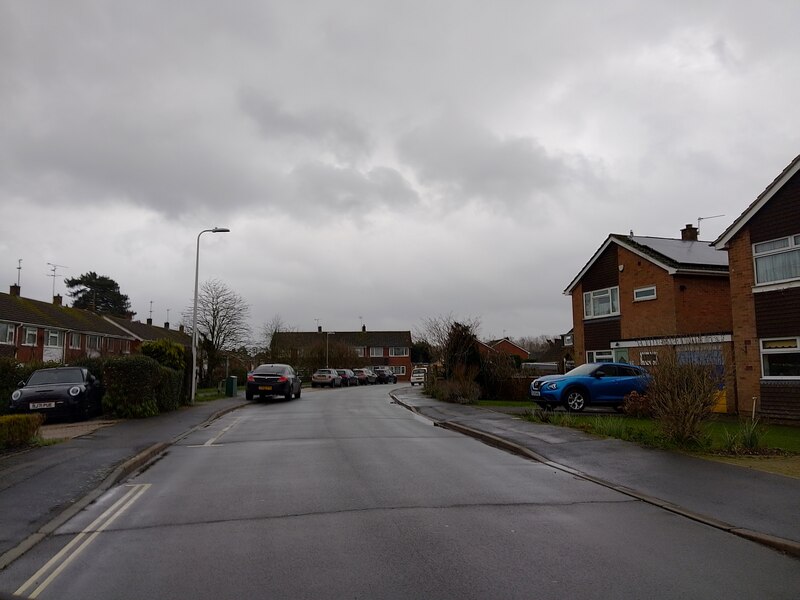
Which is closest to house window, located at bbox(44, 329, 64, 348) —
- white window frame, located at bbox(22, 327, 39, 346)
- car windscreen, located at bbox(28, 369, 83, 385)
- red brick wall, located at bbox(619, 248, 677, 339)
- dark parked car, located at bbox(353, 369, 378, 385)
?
white window frame, located at bbox(22, 327, 39, 346)

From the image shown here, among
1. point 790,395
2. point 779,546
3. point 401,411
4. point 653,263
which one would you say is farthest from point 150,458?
point 653,263

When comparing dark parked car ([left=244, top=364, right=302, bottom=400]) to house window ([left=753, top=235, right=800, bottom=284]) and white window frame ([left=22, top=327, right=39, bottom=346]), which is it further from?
white window frame ([left=22, top=327, right=39, bottom=346])

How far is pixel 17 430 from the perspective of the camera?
1141 centimetres

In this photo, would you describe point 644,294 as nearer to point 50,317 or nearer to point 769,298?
point 769,298

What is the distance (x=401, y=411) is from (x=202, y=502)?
15478 mm

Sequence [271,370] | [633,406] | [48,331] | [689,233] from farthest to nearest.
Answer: [48,331] < [689,233] < [271,370] < [633,406]

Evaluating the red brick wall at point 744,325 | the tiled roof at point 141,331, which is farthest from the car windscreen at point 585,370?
the tiled roof at point 141,331

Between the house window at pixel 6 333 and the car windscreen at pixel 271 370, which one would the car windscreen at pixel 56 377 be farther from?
Result: the house window at pixel 6 333

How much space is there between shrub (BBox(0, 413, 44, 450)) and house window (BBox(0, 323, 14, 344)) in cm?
3679

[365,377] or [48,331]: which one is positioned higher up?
[48,331]

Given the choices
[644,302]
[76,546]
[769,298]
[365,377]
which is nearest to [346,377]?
[365,377]

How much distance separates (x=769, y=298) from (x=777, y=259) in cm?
119

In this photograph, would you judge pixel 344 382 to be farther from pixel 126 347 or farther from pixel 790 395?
pixel 790 395

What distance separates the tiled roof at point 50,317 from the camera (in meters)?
45.2
